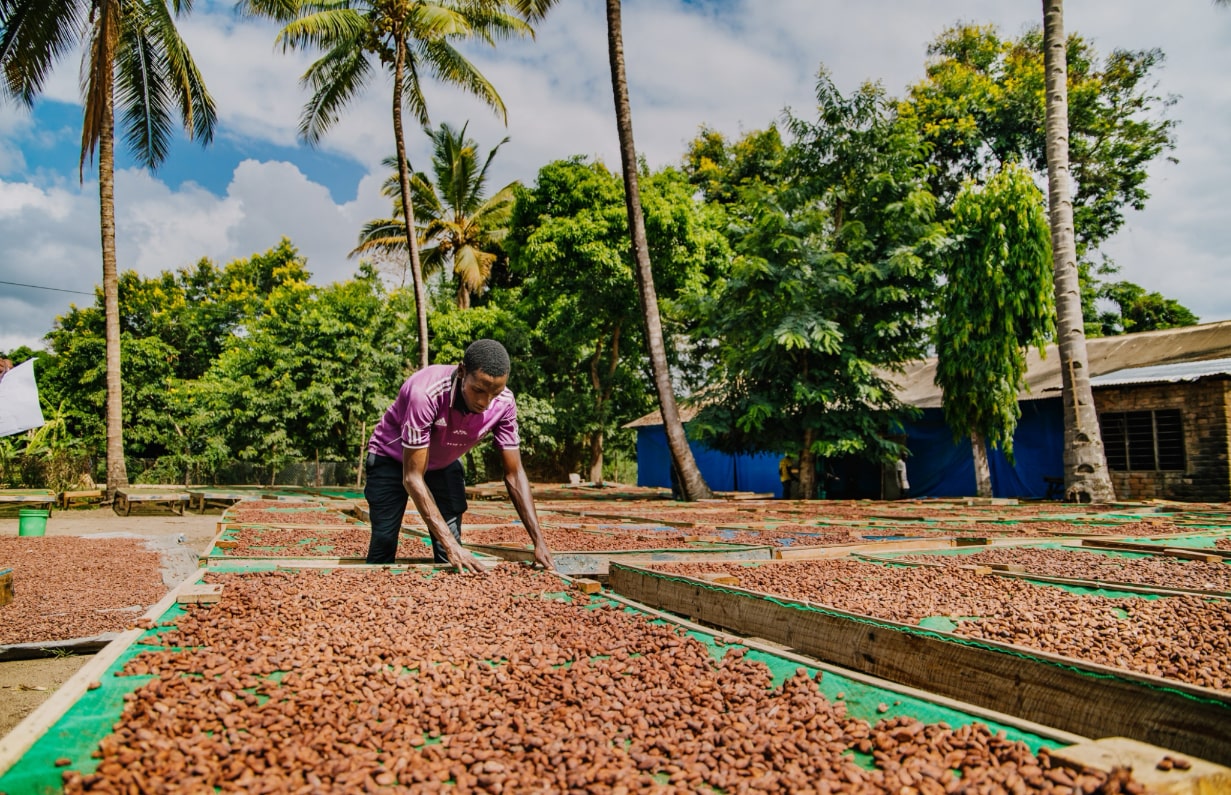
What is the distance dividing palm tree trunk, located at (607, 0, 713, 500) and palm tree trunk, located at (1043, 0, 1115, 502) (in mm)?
4626

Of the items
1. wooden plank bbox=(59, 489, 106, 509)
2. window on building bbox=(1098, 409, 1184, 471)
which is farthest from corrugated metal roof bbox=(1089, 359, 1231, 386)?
wooden plank bbox=(59, 489, 106, 509)

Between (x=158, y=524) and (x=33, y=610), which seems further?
(x=158, y=524)

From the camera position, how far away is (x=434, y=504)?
3.15 m

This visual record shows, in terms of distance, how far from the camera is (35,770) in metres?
1.26

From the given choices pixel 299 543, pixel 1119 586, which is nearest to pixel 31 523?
pixel 299 543

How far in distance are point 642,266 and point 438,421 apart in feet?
24.7

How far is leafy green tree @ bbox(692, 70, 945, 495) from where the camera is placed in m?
11.6

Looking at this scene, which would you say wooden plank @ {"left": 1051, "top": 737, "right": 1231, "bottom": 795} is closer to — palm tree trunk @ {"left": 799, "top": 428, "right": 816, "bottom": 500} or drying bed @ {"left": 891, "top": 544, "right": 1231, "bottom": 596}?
drying bed @ {"left": 891, "top": 544, "right": 1231, "bottom": 596}

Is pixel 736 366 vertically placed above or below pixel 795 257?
below

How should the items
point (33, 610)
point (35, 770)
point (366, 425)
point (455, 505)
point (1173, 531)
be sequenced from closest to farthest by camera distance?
point (35, 770), point (455, 505), point (33, 610), point (1173, 531), point (366, 425)

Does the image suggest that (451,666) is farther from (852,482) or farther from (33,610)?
(852,482)

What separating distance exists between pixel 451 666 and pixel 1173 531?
5.57 meters

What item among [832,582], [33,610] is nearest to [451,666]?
[832,582]

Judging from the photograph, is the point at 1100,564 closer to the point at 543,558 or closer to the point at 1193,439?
the point at 543,558
